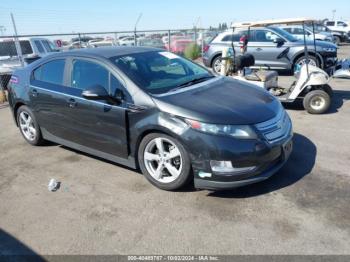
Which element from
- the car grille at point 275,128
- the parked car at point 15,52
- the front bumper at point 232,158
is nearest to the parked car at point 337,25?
the parked car at point 15,52

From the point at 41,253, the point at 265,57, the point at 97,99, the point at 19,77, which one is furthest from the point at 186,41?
the point at 41,253

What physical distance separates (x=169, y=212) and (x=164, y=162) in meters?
0.58

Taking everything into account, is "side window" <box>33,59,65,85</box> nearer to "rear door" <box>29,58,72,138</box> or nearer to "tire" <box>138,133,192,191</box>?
"rear door" <box>29,58,72,138</box>

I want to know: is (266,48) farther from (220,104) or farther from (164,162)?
(164,162)

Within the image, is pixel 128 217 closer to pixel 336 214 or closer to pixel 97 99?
pixel 97 99

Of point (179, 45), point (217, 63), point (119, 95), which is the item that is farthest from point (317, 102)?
point (179, 45)

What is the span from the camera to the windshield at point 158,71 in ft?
13.5

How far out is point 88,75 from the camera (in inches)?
176

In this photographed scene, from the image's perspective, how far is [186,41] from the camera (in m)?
19.4

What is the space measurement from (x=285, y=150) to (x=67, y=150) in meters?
3.38

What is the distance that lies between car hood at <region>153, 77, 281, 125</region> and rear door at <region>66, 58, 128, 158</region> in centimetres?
61

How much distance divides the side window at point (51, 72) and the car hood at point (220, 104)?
177cm

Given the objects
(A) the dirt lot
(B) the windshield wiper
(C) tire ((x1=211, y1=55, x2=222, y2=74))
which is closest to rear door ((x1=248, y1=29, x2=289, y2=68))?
(C) tire ((x1=211, y1=55, x2=222, y2=74))

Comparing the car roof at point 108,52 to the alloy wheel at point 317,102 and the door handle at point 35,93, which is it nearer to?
the door handle at point 35,93
